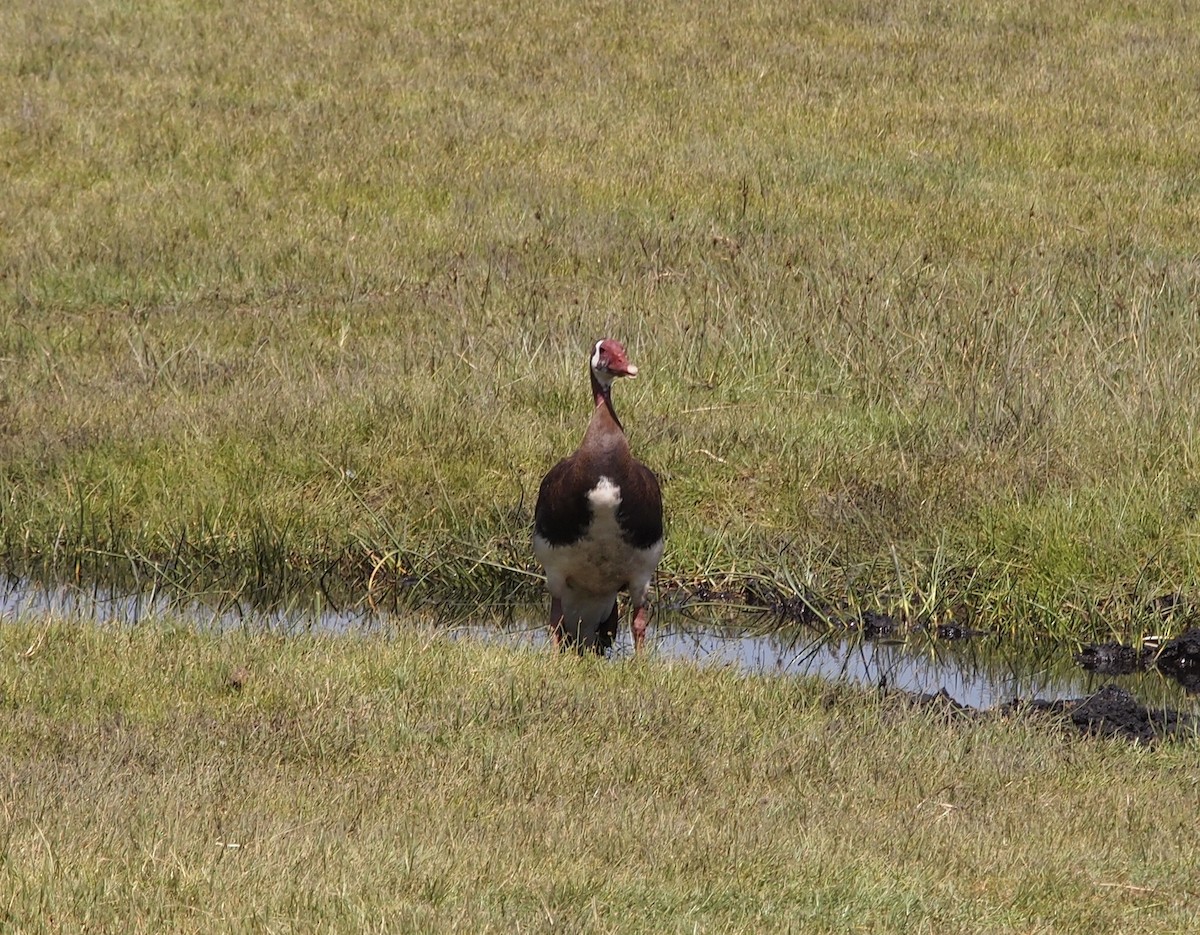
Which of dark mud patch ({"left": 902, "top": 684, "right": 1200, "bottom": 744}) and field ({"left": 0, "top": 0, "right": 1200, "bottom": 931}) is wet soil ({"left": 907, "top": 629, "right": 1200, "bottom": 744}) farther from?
field ({"left": 0, "top": 0, "right": 1200, "bottom": 931})

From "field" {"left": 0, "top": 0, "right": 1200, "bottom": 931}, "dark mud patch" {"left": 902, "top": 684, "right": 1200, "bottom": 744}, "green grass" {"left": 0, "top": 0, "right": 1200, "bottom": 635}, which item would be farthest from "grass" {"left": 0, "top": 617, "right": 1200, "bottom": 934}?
"green grass" {"left": 0, "top": 0, "right": 1200, "bottom": 635}

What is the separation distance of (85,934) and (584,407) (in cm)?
758

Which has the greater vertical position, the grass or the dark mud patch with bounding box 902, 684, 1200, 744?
the grass

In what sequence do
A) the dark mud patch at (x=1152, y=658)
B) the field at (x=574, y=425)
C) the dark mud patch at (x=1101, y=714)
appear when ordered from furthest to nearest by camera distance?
the dark mud patch at (x=1152, y=658) → the dark mud patch at (x=1101, y=714) → the field at (x=574, y=425)

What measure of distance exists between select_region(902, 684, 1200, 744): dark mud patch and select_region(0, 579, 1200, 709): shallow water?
44 cm

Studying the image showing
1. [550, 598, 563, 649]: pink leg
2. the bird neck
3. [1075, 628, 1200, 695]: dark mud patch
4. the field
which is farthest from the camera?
[1075, 628, 1200, 695]: dark mud patch

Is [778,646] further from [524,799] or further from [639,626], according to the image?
[524,799]

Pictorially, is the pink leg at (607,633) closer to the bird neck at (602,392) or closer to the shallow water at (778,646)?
the shallow water at (778,646)

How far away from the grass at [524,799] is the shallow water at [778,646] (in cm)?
125

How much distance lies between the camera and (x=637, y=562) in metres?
8.98

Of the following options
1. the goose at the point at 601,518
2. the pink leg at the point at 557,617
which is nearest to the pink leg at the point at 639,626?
the goose at the point at 601,518

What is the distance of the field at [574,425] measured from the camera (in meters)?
5.78

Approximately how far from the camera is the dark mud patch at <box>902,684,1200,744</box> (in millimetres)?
8094

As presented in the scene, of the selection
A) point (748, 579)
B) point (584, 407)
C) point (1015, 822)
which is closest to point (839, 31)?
point (584, 407)
